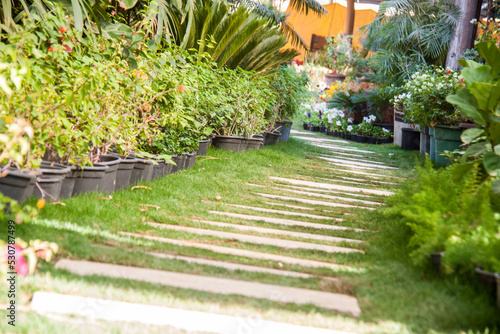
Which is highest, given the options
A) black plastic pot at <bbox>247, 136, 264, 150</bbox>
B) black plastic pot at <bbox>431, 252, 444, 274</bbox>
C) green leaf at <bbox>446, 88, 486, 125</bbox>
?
green leaf at <bbox>446, 88, 486, 125</bbox>

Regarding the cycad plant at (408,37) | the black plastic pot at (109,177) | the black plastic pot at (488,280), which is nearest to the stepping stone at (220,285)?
the black plastic pot at (488,280)

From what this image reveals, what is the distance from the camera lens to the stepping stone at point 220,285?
2240mm

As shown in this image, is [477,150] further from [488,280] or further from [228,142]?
[228,142]

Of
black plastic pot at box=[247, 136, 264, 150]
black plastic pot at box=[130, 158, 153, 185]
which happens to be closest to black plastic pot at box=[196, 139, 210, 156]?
black plastic pot at box=[247, 136, 264, 150]

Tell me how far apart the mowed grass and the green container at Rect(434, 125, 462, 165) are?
3.33 m

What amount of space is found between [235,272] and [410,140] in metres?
8.91

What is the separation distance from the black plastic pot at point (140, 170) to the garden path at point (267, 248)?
2.42 feet

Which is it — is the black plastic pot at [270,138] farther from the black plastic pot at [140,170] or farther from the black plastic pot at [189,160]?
the black plastic pot at [140,170]

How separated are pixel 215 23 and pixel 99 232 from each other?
5274 mm

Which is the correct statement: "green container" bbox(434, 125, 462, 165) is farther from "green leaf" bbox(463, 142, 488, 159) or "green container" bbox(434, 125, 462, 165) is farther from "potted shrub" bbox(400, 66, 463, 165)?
"green leaf" bbox(463, 142, 488, 159)

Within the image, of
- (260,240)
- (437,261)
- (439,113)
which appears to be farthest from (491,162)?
(439,113)

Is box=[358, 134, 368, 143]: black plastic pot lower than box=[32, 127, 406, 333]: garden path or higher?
higher

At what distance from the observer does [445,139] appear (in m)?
7.07

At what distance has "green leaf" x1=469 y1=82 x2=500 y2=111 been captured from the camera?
313 cm
